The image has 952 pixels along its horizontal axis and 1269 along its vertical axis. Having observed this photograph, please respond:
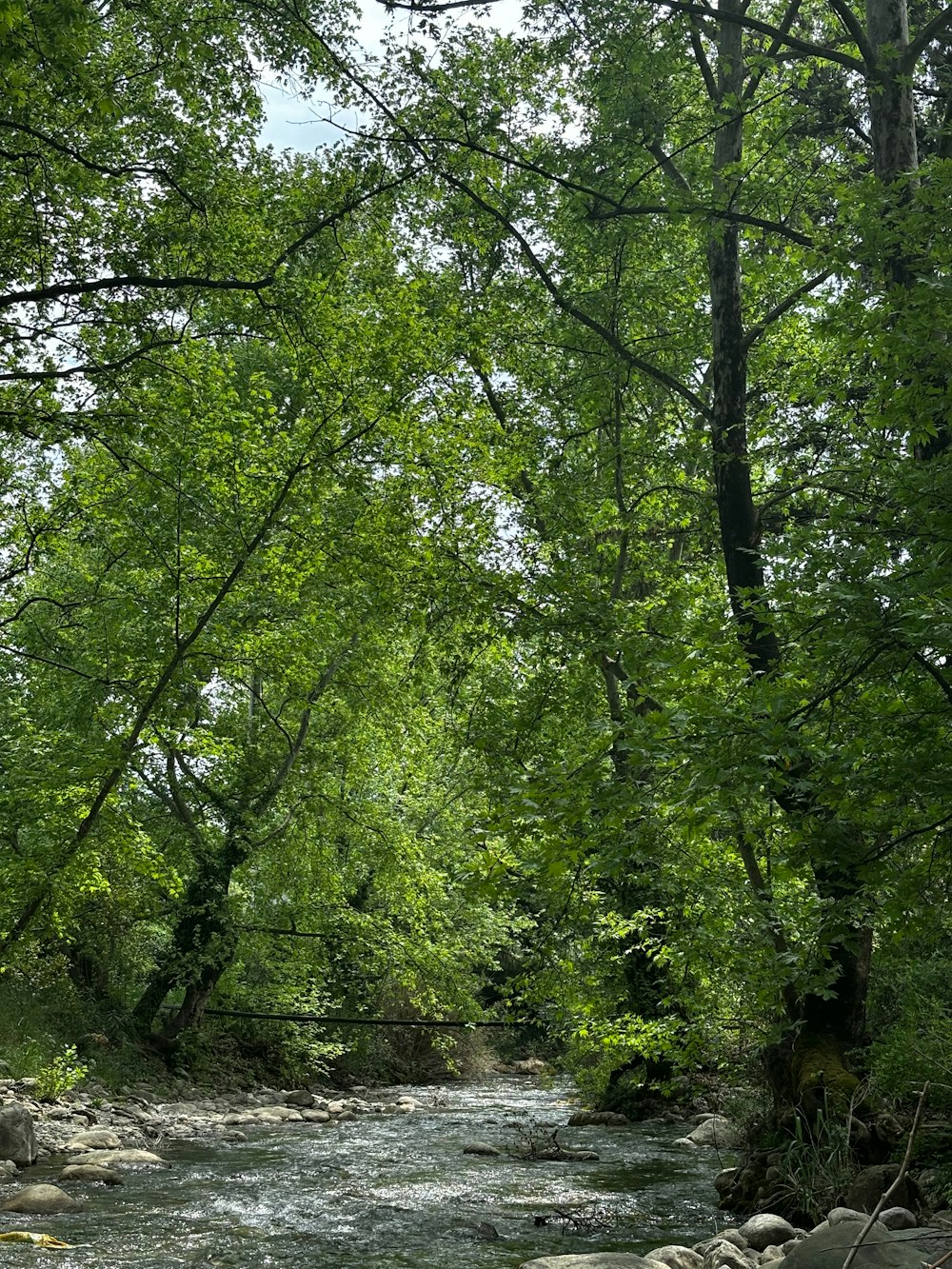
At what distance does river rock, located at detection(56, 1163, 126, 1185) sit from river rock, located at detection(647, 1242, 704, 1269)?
5.43 m

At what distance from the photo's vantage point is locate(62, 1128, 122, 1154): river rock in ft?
37.1

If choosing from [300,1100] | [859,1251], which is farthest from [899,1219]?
[300,1100]

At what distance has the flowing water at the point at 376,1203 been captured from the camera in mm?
7641

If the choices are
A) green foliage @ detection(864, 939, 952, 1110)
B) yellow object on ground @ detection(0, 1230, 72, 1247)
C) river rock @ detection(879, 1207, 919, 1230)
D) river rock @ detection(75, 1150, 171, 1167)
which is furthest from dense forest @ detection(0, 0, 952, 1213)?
yellow object on ground @ detection(0, 1230, 72, 1247)

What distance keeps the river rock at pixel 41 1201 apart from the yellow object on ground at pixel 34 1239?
1.04 m

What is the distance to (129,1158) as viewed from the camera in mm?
11031

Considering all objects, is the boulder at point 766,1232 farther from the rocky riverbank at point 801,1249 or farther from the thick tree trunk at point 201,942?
the thick tree trunk at point 201,942

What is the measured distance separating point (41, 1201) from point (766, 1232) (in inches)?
219

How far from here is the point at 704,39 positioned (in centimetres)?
1283

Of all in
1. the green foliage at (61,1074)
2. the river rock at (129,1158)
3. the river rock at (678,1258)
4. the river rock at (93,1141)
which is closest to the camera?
the river rock at (678,1258)

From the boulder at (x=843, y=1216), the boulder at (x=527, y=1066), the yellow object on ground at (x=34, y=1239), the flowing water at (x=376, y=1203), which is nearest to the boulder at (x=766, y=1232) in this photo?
the flowing water at (x=376, y=1203)

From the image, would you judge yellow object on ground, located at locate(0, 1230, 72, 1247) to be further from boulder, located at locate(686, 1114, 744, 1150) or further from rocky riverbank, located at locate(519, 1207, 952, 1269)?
boulder, located at locate(686, 1114, 744, 1150)

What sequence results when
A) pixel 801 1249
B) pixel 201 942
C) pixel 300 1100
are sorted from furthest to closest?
pixel 300 1100 < pixel 201 942 < pixel 801 1249

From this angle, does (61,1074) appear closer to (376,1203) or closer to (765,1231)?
(376,1203)
